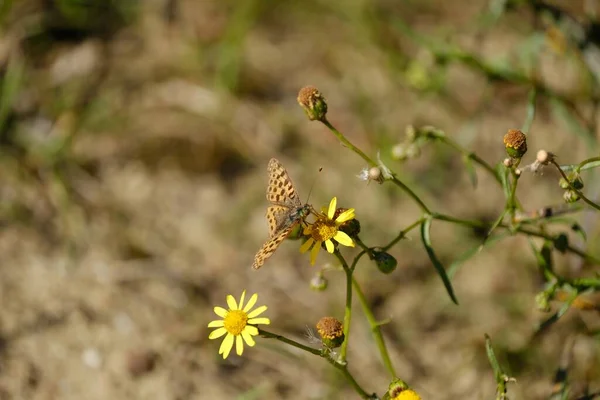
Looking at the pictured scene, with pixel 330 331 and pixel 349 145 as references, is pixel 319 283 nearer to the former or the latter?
pixel 330 331

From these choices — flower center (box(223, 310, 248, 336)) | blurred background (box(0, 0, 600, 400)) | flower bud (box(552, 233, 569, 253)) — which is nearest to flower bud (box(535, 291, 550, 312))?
flower bud (box(552, 233, 569, 253))

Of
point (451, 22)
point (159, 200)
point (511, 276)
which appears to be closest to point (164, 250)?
point (159, 200)

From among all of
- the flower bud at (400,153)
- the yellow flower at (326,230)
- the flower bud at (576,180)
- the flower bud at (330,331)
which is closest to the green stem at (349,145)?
the yellow flower at (326,230)

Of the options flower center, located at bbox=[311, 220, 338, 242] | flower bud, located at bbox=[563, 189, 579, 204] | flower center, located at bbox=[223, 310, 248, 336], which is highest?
flower center, located at bbox=[311, 220, 338, 242]

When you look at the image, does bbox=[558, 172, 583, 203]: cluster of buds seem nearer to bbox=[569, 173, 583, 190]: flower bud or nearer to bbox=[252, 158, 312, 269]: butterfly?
bbox=[569, 173, 583, 190]: flower bud

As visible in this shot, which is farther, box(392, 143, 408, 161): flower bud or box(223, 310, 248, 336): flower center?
box(392, 143, 408, 161): flower bud

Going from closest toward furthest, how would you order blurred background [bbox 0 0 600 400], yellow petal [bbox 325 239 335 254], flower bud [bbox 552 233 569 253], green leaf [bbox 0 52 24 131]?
1. yellow petal [bbox 325 239 335 254]
2. flower bud [bbox 552 233 569 253]
3. blurred background [bbox 0 0 600 400]
4. green leaf [bbox 0 52 24 131]

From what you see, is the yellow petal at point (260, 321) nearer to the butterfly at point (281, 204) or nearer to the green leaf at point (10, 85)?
the butterfly at point (281, 204)
